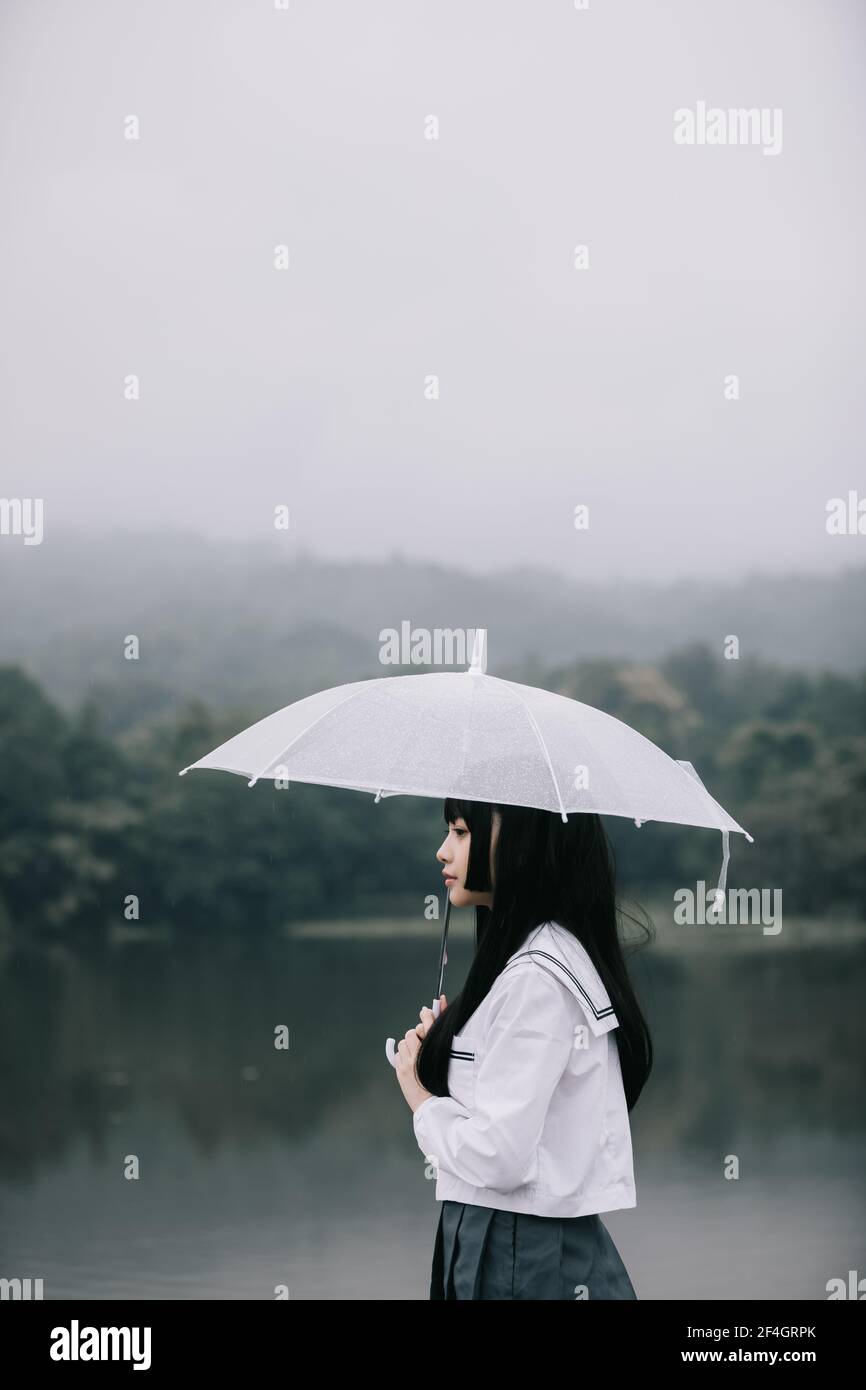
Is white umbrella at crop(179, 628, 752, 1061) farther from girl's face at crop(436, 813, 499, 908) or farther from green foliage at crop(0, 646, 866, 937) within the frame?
green foliage at crop(0, 646, 866, 937)

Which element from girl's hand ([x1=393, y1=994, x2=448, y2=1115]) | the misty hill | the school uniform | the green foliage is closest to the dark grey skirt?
the school uniform

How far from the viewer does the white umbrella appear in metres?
1.38

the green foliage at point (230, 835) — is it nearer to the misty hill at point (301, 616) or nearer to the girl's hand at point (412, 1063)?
the misty hill at point (301, 616)

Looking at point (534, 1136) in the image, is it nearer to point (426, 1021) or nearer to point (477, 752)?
point (426, 1021)

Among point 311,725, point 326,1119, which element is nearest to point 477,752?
point 311,725

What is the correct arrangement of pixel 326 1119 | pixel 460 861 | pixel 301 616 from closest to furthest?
pixel 460 861 → pixel 326 1119 → pixel 301 616

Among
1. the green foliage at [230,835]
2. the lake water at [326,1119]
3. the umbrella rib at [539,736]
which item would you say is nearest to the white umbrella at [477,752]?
the umbrella rib at [539,736]

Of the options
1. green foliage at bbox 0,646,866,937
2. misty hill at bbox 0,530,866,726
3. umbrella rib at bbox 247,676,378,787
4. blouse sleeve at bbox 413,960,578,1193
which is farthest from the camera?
misty hill at bbox 0,530,866,726

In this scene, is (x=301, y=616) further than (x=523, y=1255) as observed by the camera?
Yes

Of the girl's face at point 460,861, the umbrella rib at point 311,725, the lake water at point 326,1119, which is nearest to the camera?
the girl's face at point 460,861

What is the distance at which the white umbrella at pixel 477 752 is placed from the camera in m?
1.38

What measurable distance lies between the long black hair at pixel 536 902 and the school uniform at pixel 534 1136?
0.6 inches

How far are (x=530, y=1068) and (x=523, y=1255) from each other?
8.1 inches

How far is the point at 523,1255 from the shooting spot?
132cm
